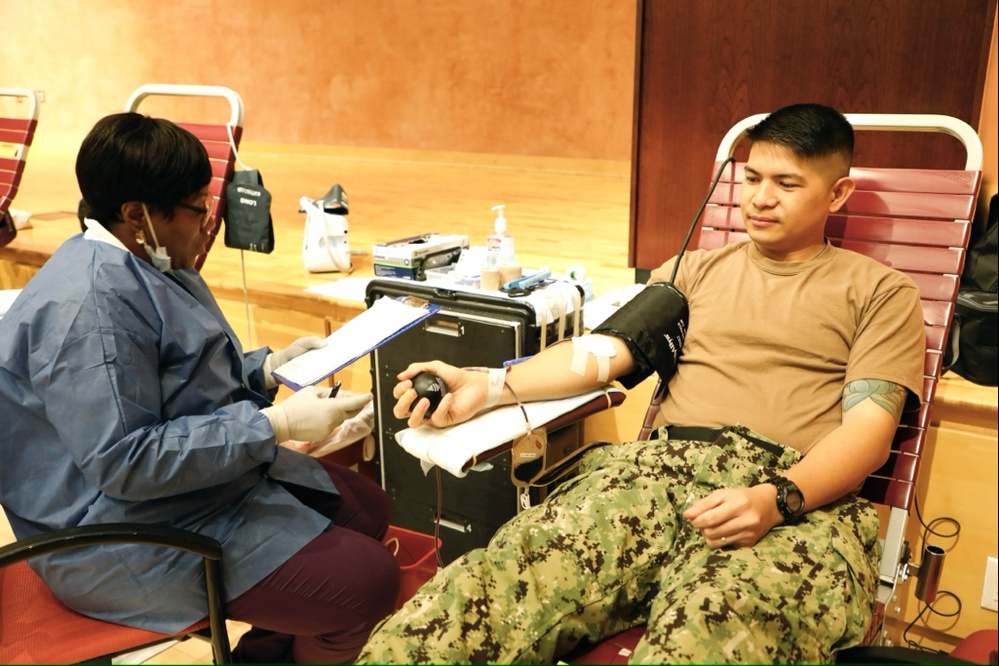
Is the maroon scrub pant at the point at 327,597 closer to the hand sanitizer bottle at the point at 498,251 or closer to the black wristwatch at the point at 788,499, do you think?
the black wristwatch at the point at 788,499

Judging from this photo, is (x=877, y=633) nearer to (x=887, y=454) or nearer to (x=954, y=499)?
(x=887, y=454)

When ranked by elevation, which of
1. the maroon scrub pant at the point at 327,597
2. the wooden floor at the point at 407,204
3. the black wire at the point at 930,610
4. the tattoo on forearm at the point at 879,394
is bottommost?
the black wire at the point at 930,610

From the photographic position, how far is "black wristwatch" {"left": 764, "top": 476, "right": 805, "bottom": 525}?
4.49 ft

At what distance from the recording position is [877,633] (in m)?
1.44

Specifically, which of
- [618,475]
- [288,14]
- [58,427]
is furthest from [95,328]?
[288,14]

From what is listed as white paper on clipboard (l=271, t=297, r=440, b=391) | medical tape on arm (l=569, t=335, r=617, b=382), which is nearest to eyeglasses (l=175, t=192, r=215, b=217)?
white paper on clipboard (l=271, t=297, r=440, b=391)

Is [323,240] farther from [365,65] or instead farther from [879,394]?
[365,65]

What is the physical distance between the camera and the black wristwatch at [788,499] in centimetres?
137

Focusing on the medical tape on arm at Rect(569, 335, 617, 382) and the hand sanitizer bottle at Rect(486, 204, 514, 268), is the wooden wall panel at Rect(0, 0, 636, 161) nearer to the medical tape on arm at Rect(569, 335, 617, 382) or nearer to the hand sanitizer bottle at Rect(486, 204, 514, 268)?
the hand sanitizer bottle at Rect(486, 204, 514, 268)

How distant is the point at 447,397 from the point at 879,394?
28.7 inches

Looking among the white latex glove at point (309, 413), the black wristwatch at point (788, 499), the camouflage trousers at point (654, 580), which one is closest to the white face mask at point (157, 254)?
the white latex glove at point (309, 413)

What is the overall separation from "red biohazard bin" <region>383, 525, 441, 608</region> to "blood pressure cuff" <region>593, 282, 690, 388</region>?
21.8 inches

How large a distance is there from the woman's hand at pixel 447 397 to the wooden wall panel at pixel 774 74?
181 centimetres

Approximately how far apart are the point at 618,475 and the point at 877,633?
1.59 ft
